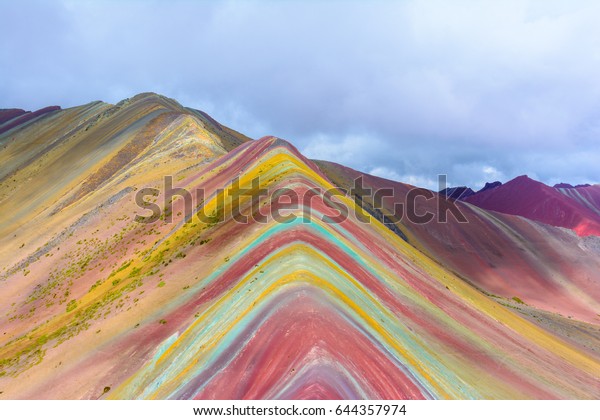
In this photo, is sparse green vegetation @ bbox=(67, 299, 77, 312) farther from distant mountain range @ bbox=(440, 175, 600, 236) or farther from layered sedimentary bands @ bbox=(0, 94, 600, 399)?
distant mountain range @ bbox=(440, 175, 600, 236)

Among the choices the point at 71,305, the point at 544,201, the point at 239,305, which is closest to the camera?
the point at 239,305

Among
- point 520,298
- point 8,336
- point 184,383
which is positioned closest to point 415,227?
point 520,298

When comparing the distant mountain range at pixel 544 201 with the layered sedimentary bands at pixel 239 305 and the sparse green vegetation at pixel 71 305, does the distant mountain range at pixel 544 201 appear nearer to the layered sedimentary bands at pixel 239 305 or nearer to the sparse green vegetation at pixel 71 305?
the layered sedimentary bands at pixel 239 305

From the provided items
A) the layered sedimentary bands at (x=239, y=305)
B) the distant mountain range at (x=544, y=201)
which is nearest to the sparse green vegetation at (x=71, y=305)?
the layered sedimentary bands at (x=239, y=305)

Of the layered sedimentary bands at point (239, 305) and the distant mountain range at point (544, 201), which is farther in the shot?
the distant mountain range at point (544, 201)

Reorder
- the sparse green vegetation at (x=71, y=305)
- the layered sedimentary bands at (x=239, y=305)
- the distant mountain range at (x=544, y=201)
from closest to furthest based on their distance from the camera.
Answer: the layered sedimentary bands at (x=239, y=305) → the sparse green vegetation at (x=71, y=305) → the distant mountain range at (x=544, y=201)

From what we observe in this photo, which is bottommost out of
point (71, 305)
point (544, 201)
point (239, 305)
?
point (71, 305)

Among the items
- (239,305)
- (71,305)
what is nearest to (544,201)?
(71,305)

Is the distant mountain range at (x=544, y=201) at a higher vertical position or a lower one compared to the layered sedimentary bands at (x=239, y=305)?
higher

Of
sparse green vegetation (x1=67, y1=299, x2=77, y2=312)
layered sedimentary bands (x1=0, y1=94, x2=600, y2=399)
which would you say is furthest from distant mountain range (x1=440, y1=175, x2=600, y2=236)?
sparse green vegetation (x1=67, y1=299, x2=77, y2=312)

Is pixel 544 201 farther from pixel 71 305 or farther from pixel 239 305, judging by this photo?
pixel 239 305
